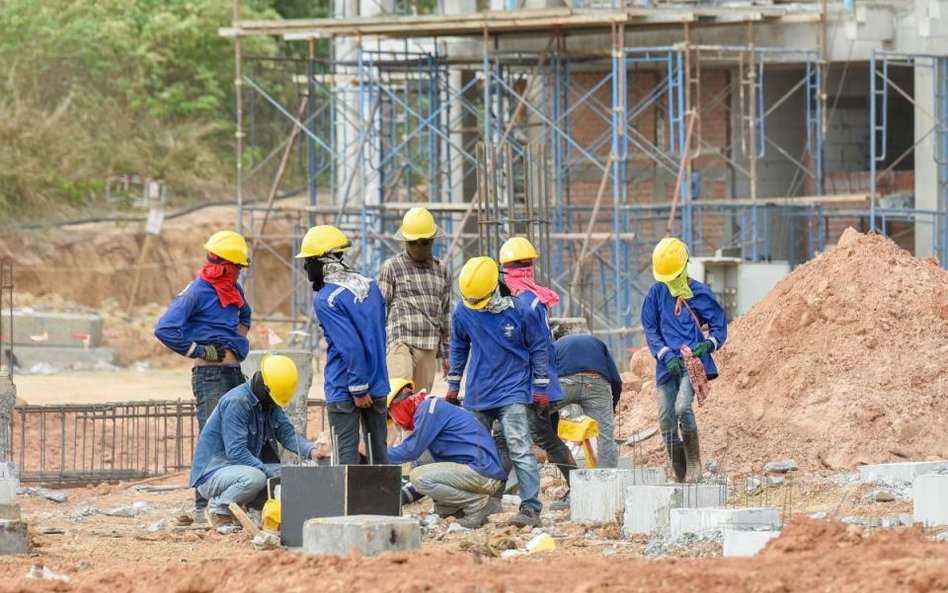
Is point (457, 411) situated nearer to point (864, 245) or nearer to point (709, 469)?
point (709, 469)

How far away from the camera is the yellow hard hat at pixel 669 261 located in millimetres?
13008

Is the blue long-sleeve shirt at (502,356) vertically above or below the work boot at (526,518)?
above

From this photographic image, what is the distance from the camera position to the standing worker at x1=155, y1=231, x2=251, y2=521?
1273 centimetres

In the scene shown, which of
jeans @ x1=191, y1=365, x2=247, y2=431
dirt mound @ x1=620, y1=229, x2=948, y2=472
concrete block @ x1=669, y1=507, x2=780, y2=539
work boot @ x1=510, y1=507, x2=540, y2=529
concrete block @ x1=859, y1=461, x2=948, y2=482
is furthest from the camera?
dirt mound @ x1=620, y1=229, x2=948, y2=472

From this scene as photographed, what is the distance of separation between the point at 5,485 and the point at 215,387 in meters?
1.59

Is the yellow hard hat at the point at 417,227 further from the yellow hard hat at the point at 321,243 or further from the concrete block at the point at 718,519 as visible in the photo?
the concrete block at the point at 718,519

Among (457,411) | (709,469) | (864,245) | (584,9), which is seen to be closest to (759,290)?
(584,9)

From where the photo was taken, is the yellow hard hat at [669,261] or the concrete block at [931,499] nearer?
the concrete block at [931,499]

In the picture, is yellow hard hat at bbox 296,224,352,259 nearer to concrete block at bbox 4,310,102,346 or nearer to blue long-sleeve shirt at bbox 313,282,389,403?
blue long-sleeve shirt at bbox 313,282,389,403

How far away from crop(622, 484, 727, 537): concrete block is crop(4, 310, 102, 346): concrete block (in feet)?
59.2

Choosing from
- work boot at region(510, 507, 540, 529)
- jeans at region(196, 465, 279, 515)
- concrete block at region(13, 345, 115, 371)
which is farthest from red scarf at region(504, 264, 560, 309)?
concrete block at region(13, 345, 115, 371)

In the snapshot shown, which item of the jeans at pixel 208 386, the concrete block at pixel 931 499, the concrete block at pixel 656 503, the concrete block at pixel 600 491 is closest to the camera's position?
the concrete block at pixel 931 499

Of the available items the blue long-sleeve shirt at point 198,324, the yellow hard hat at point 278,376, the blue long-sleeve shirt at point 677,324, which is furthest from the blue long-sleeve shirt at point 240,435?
the blue long-sleeve shirt at point 677,324

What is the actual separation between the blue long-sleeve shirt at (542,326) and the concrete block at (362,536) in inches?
108
